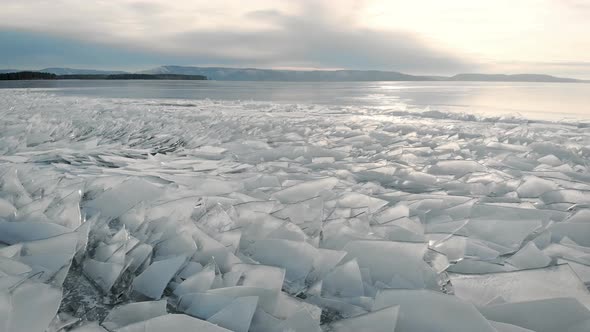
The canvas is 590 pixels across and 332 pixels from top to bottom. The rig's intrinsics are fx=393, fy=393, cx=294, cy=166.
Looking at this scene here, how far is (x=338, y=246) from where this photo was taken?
5.01 ft

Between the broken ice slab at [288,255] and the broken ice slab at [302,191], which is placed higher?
the broken ice slab at [302,191]

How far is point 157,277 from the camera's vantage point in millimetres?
1264

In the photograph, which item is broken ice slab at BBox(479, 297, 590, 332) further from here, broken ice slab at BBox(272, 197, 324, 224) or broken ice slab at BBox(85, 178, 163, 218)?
broken ice slab at BBox(85, 178, 163, 218)

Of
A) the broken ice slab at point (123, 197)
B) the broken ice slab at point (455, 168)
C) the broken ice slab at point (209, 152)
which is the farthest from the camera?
the broken ice slab at point (209, 152)

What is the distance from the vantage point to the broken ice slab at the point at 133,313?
106 centimetres

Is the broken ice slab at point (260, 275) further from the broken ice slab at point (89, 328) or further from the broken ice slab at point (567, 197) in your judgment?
the broken ice slab at point (567, 197)

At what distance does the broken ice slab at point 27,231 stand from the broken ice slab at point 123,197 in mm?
237

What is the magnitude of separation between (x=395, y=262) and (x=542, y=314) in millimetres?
448

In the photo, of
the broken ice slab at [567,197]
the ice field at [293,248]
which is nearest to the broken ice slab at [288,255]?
the ice field at [293,248]

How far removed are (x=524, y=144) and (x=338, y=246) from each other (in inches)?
131

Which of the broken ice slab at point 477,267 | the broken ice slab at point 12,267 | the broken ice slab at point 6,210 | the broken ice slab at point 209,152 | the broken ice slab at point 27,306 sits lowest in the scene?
the broken ice slab at point 477,267

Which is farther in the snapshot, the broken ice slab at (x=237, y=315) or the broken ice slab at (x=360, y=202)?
the broken ice slab at (x=360, y=202)

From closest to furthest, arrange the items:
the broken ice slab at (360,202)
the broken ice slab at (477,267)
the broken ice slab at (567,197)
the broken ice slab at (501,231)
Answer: the broken ice slab at (477,267), the broken ice slab at (501,231), the broken ice slab at (360,202), the broken ice slab at (567,197)

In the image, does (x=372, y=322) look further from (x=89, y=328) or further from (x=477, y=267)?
(x=89, y=328)
